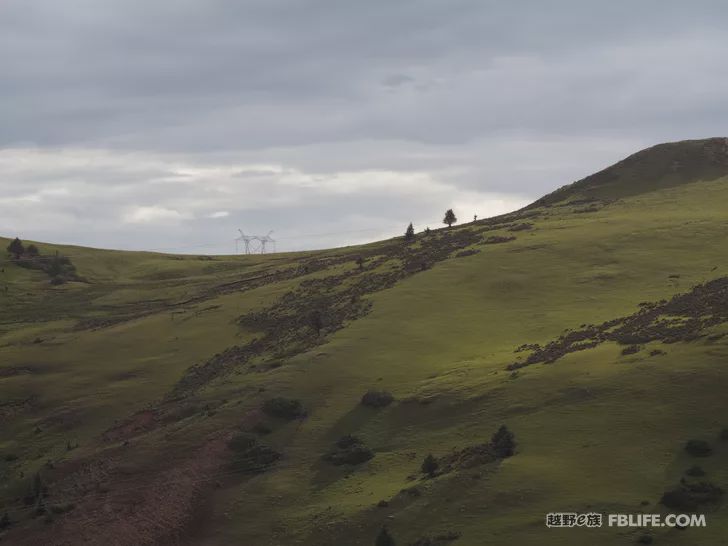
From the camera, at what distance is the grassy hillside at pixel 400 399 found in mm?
51625

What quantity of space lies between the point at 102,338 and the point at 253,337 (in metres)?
25.4

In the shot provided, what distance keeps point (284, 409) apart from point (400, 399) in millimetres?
11176

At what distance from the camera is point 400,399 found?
238 ft

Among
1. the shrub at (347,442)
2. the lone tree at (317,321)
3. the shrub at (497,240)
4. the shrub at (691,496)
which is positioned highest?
the shrub at (497,240)

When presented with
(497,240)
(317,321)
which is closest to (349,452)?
(317,321)

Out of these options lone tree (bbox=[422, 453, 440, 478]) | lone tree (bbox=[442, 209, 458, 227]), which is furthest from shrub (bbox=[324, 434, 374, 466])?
lone tree (bbox=[442, 209, 458, 227])

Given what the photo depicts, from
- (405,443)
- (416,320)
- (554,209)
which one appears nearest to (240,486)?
(405,443)

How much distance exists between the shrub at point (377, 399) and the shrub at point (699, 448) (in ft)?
93.3

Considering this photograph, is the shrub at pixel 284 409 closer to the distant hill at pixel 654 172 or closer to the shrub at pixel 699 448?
the shrub at pixel 699 448

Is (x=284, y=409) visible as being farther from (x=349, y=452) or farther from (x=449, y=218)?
(x=449, y=218)

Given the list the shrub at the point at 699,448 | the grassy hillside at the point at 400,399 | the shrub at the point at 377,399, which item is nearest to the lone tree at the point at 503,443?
the grassy hillside at the point at 400,399

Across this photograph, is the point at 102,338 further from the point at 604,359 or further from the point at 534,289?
the point at 604,359

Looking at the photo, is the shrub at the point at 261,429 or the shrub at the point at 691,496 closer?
the shrub at the point at 691,496

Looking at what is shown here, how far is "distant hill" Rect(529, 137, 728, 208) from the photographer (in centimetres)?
17488
